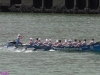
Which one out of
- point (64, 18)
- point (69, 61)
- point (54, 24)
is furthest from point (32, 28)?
point (69, 61)

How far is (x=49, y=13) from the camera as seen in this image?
337ft

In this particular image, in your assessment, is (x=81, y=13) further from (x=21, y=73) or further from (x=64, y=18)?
(x=21, y=73)

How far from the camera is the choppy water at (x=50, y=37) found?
1680 inches

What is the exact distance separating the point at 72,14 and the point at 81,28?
81.6 ft

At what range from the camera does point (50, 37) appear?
6506 cm

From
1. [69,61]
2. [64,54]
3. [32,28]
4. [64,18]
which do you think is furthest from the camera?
[64,18]

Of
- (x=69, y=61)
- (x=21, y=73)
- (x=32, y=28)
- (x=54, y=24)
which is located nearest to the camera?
(x=21, y=73)

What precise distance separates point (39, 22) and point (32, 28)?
8724 mm

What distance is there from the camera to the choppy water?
42662mm

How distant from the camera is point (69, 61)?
1841 inches

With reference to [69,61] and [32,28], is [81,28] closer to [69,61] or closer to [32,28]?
[32,28]

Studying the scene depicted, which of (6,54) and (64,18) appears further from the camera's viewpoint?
(64,18)

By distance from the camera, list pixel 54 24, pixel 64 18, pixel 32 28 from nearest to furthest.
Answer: pixel 32 28 < pixel 54 24 < pixel 64 18

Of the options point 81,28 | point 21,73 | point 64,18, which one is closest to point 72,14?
point 64,18
